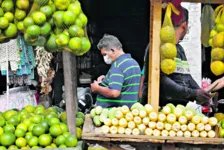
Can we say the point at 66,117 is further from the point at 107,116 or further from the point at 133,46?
the point at 133,46

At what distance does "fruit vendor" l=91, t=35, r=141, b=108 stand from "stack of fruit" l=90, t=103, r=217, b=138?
116cm

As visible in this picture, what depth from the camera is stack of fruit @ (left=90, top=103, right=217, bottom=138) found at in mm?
3447

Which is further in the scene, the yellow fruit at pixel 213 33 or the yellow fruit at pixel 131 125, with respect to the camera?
the yellow fruit at pixel 213 33

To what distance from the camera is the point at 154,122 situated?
3.49 m

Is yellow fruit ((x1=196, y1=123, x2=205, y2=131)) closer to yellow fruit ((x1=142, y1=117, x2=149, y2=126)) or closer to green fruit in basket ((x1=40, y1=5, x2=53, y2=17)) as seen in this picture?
yellow fruit ((x1=142, y1=117, x2=149, y2=126))

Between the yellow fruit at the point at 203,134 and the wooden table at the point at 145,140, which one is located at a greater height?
the yellow fruit at the point at 203,134

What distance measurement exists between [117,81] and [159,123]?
1375mm

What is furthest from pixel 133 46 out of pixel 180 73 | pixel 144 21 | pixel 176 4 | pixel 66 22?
pixel 66 22

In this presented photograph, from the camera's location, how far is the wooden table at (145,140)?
3.38m

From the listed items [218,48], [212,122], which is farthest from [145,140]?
[218,48]

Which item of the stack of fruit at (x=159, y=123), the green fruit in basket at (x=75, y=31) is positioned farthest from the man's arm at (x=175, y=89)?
the green fruit in basket at (x=75, y=31)

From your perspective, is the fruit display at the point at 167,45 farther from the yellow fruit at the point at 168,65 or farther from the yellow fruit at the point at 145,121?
the yellow fruit at the point at 145,121

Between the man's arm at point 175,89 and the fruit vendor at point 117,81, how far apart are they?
51cm

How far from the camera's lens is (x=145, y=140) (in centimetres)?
339
